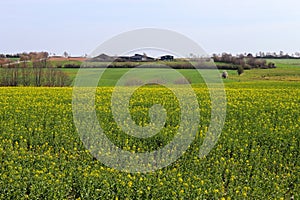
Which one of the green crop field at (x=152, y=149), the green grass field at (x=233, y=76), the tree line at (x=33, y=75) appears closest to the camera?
the green crop field at (x=152, y=149)

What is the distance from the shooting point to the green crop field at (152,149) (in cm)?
827

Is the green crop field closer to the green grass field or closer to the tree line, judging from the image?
the green grass field

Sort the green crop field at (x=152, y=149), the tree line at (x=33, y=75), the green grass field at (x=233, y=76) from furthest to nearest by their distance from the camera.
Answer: the tree line at (x=33, y=75), the green grass field at (x=233, y=76), the green crop field at (x=152, y=149)

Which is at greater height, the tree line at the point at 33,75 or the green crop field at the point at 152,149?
the tree line at the point at 33,75

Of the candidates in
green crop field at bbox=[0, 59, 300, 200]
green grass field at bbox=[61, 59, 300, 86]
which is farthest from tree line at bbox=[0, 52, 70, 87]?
green crop field at bbox=[0, 59, 300, 200]

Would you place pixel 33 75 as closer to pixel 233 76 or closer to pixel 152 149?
pixel 233 76

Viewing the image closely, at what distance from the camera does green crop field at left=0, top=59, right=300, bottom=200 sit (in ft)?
27.1

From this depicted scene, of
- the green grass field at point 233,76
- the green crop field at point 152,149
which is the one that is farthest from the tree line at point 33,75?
the green crop field at point 152,149

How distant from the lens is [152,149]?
11844 millimetres

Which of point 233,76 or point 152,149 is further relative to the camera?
point 233,76

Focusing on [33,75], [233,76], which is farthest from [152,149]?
[233,76]

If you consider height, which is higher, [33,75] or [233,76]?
[233,76]

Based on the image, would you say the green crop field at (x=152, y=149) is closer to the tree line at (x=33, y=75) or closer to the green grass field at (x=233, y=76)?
the green grass field at (x=233, y=76)

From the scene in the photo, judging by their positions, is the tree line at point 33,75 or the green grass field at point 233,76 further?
the tree line at point 33,75
